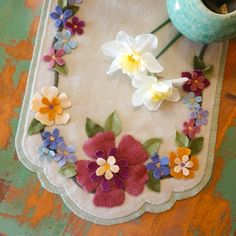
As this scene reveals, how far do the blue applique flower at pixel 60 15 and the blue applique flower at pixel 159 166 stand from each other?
36cm

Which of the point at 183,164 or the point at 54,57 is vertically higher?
the point at 54,57

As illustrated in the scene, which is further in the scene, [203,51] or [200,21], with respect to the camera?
[203,51]

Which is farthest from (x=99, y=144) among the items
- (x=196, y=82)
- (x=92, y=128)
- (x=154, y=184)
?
(x=196, y=82)

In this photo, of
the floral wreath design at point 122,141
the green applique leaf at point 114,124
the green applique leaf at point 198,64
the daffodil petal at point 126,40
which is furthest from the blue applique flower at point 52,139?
the green applique leaf at point 198,64

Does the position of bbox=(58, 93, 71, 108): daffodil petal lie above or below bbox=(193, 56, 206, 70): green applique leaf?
below

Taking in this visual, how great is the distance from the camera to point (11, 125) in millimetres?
807

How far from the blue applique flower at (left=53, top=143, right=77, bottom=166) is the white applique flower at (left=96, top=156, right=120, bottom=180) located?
5cm

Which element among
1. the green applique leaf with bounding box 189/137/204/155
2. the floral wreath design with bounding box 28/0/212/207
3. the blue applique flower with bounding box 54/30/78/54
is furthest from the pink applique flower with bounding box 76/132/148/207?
the blue applique flower with bounding box 54/30/78/54

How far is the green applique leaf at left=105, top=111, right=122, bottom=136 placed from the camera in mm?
817

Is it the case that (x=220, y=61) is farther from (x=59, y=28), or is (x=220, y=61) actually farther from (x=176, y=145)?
(x=59, y=28)

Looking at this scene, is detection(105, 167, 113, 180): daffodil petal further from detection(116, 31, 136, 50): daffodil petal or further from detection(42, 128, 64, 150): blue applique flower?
detection(116, 31, 136, 50): daffodil petal

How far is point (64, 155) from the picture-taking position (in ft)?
2.60

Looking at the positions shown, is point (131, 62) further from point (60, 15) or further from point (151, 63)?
point (60, 15)

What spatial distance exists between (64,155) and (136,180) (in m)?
0.15
